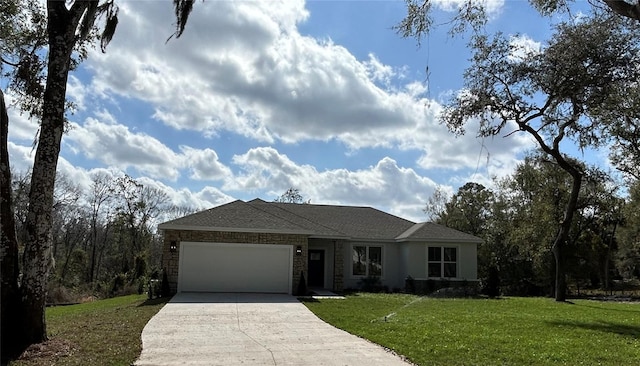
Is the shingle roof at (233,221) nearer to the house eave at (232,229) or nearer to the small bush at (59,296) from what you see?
the house eave at (232,229)

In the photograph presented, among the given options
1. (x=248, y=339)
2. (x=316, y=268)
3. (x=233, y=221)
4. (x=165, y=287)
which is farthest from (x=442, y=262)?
(x=248, y=339)

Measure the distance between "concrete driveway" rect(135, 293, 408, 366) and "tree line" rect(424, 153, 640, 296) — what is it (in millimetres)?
13001

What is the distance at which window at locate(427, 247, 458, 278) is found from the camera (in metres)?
23.3

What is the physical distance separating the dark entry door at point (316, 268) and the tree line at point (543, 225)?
7.34 m

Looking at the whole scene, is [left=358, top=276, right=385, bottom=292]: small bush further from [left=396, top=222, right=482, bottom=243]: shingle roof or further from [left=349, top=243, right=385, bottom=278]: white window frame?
[left=396, top=222, right=482, bottom=243]: shingle roof

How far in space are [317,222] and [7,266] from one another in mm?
17328

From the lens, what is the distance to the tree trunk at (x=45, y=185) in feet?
26.8

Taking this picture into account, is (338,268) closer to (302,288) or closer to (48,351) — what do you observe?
(302,288)

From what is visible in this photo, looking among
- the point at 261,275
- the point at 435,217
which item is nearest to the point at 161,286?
the point at 261,275

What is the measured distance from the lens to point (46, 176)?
27.3 ft

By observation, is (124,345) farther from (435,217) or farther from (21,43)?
(435,217)

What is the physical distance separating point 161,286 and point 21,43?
30.3ft

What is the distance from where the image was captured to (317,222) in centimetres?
2469

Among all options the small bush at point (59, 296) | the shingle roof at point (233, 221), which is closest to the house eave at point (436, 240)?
the shingle roof at point (233, 221)
